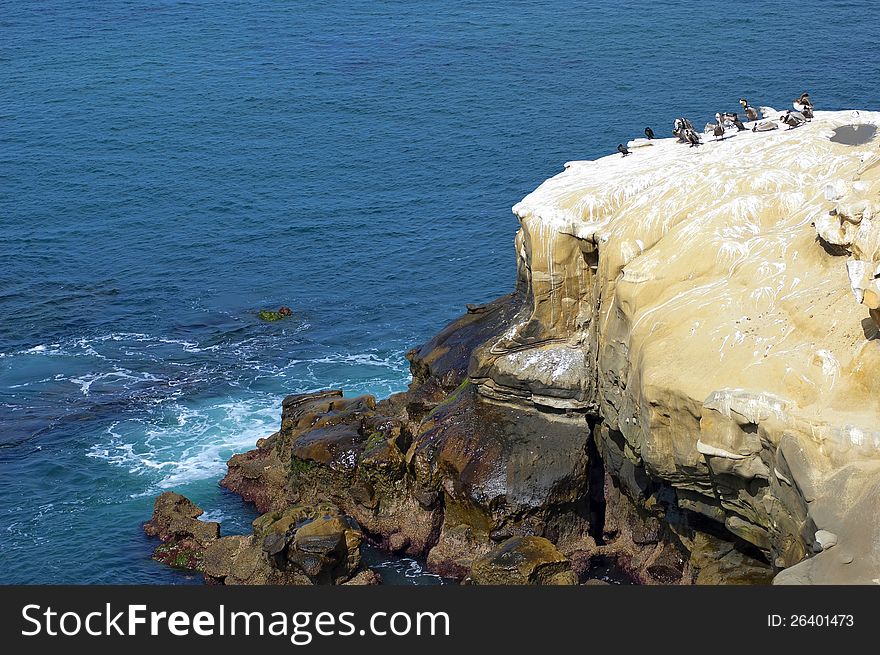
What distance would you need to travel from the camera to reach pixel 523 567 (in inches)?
2189

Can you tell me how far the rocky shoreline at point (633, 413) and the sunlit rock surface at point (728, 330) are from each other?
11cm

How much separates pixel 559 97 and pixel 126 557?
76.3 m

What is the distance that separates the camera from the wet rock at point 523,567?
55.5 m

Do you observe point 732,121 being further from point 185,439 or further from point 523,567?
point 185,439

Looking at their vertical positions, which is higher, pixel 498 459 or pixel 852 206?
pixel 852 206

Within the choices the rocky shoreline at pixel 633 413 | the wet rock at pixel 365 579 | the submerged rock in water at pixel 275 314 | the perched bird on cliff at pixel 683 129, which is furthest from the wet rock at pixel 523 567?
the submerged rock in water at pixel 275 314

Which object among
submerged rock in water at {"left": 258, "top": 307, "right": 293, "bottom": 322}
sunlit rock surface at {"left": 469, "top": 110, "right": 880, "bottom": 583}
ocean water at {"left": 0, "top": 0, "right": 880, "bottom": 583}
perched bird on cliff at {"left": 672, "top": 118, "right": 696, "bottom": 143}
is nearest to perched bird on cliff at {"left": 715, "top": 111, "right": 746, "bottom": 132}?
sunlit rock surface at {"left": 469, "top": 110, "right": 880, "bottom": 583}

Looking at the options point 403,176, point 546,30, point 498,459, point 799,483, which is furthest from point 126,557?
point 546,30

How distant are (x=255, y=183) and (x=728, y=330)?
7157 cm

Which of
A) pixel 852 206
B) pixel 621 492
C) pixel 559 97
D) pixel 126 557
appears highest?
pixel 852 206

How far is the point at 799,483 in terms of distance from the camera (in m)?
42.5

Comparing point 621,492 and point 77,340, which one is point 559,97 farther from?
point 621,492

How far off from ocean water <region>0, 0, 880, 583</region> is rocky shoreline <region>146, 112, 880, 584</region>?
4.36m

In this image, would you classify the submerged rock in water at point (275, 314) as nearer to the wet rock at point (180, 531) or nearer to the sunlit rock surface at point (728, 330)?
the wet rock at point (180, 531)
